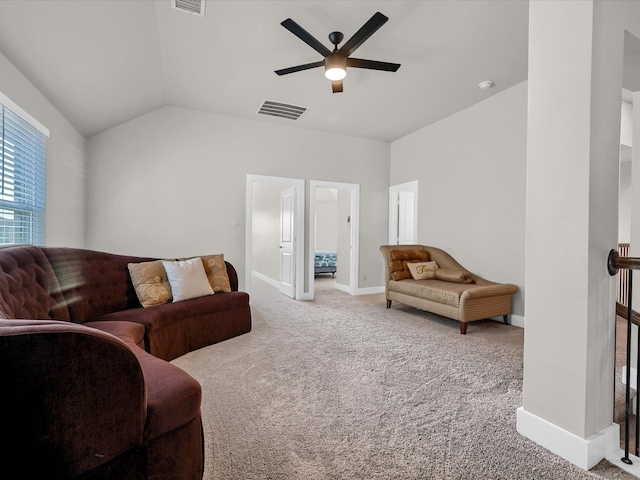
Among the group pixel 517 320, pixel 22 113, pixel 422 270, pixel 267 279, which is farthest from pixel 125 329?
pixel 267 279

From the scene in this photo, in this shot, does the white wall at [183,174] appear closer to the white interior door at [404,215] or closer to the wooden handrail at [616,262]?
the white interior door at [404,215]

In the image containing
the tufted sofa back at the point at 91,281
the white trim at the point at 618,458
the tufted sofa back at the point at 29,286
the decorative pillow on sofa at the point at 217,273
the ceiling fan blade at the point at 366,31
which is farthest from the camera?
the decorative pillow on sofa at the point at 217,273

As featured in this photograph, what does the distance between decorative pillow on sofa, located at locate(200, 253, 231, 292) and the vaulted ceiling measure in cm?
208

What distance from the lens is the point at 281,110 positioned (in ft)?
15.8

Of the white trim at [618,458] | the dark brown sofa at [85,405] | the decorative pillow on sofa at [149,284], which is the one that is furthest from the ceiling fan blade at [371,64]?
the white trim at [618,458]

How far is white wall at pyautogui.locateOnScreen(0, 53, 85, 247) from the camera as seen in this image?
2.57 m

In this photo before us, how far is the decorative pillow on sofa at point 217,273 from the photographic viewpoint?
3541 millimetres

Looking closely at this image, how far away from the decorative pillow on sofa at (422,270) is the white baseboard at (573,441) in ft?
9.62

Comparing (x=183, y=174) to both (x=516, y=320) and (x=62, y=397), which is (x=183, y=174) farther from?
(x=516, y=320)

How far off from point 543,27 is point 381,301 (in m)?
4.27

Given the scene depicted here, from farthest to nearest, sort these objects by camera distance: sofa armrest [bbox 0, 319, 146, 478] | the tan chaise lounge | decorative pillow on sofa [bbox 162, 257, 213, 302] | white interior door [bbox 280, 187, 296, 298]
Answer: white interior door [bbox 280, 187, 296, 298] < the tan chaise lounge < decorative pillow on sofa [bbox 162, 257, 213, 302] < sofa armrest [bbox 0, 319, 146, 478]

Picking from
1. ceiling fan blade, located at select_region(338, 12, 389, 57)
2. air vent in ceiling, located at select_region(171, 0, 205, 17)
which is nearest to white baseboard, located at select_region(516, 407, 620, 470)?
ceiling fan blade, located at select_region(338, 12, 389, 57)

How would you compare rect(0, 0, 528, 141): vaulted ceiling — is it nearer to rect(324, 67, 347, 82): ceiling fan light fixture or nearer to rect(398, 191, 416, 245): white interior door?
rect(324, 67, 347, 82): ceiling fan light fixture

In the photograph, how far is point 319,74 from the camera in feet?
12.3
